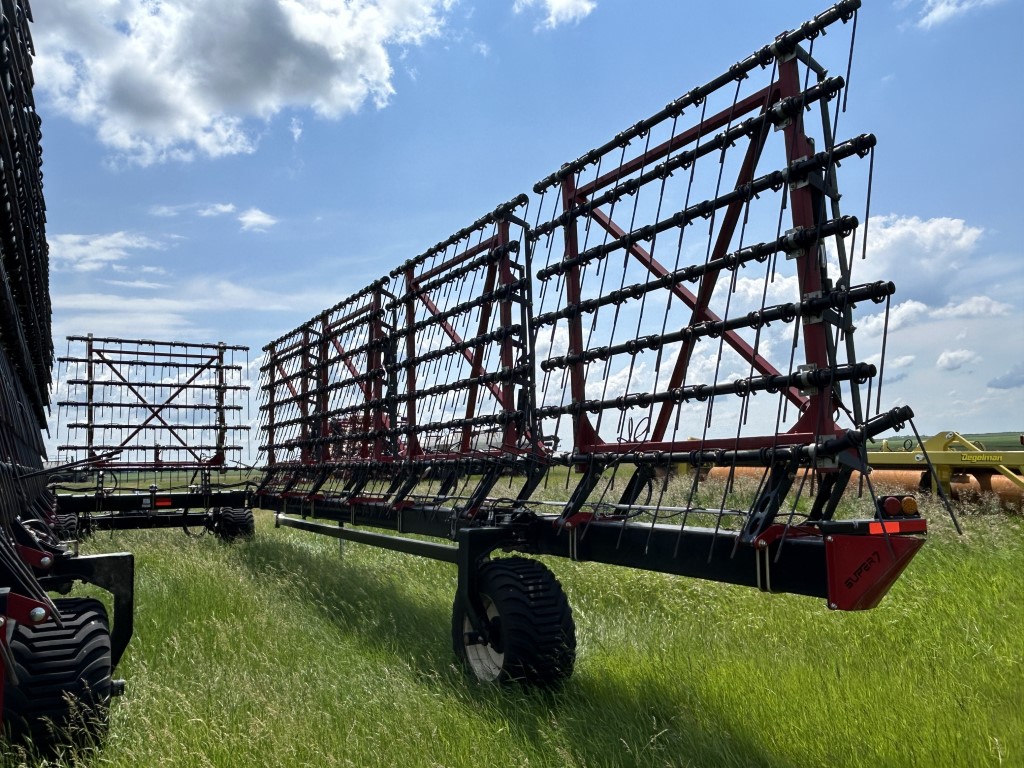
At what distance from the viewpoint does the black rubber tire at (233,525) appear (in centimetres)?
1269

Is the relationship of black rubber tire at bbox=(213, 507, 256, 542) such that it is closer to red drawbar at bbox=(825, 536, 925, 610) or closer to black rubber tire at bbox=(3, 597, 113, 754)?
black rubber tire at bbox=(3, 597, 113, 754)

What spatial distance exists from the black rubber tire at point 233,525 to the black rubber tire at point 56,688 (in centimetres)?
935

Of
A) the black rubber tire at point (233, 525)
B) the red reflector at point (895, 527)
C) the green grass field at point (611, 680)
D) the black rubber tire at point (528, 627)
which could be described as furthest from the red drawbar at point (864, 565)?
the black rubber tire at point (233, 525)

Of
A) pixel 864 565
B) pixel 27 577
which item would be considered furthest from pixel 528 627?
pixel 27 577

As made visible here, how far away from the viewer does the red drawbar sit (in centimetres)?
312

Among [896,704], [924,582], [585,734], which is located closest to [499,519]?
[585,734]

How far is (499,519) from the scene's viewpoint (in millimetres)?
5250

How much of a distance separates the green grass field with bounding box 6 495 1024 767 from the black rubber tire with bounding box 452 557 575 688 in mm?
129

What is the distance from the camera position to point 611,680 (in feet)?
16.2

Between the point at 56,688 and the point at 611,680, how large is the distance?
9.97 feet

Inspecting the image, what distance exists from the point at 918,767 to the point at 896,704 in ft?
2.57

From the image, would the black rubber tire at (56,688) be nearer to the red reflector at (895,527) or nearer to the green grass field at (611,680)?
the green grass field at (611,680)

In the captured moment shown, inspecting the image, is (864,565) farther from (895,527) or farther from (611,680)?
(611,680)

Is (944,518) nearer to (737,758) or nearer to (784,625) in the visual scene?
(784,625)
